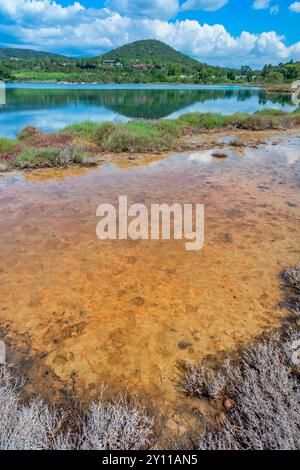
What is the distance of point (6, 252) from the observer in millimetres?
5617

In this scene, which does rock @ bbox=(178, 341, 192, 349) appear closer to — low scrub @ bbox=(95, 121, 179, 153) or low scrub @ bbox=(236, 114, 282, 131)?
low scrub @ bbox=(95, 121, 179, 153)

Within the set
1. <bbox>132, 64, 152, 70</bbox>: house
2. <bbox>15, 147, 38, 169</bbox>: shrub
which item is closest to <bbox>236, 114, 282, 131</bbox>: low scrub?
<bbox>15, 147, 38, 169</bbox>: shrub

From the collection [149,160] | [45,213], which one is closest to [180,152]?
[149,160]

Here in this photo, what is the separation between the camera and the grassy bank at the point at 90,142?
1202 cm

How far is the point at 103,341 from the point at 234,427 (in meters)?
1.78

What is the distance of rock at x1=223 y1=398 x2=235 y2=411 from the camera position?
9.55 ft

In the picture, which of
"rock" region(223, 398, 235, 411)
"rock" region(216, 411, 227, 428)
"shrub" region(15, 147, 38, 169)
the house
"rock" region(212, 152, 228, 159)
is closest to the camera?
"rock" region(216, 411, 227, 428)

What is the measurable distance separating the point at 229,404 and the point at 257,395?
33 centimetres

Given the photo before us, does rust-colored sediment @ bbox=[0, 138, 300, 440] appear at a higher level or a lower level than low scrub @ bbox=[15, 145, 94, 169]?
lower

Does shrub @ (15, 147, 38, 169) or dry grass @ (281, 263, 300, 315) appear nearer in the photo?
dry grass @ (281, 263, 300, 315)

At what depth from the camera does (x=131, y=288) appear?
4699 mm

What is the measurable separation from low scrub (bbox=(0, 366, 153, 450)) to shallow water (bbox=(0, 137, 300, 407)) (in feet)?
0.95

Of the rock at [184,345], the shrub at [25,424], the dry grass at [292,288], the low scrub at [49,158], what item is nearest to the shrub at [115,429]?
the shrub at [25,424]

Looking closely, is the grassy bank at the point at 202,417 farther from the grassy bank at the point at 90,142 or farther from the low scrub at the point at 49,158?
the grassy bank at the point at 90,142
